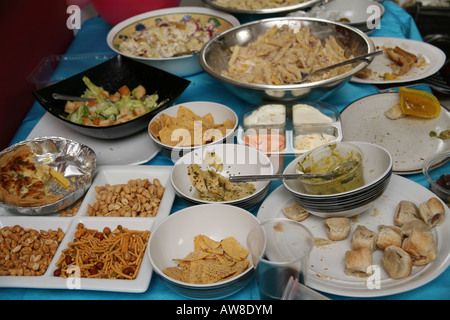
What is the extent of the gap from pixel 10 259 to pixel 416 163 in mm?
1332

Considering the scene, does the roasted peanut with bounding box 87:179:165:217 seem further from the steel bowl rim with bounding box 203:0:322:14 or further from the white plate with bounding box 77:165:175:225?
the steel bowl rim with bounding box 203:0:322:14

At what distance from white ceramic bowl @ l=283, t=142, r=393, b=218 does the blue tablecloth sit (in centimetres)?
21

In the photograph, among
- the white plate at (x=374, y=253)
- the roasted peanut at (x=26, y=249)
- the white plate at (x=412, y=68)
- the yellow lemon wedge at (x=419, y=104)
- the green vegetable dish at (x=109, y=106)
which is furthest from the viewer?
the white plate at (x=412, y=68)

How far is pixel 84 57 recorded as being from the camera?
7.57ft

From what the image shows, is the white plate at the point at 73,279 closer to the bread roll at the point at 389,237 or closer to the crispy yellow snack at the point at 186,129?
the crispy yellow snack at the point at 186,129

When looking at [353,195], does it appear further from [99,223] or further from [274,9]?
[274,9]

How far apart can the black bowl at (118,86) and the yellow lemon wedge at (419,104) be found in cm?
90

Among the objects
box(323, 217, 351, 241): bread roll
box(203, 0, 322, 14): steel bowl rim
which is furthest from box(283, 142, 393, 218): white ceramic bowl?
box(203, 0, 322, 14): steel bowl rim

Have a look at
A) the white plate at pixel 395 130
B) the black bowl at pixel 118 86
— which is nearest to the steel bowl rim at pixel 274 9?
the black bowl at pixel 118 86

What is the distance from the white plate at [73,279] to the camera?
1.06 m

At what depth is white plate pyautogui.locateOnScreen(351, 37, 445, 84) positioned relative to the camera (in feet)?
6.19

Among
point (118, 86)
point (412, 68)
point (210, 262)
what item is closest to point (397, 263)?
point (210, 262)
